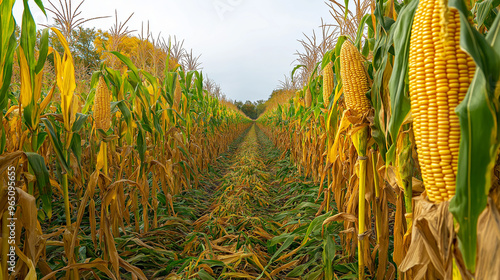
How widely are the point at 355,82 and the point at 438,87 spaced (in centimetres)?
75

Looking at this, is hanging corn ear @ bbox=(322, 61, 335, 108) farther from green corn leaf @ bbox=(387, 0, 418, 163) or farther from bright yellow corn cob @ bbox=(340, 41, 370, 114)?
green corn leaf @ bbox=(387, 0, 418, 163)

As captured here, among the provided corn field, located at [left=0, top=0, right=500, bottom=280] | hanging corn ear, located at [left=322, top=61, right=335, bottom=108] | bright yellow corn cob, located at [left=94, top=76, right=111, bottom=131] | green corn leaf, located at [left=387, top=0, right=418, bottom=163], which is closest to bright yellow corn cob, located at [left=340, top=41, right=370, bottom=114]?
corn field, located at [left=0, top=0, right=500, bottom=280]

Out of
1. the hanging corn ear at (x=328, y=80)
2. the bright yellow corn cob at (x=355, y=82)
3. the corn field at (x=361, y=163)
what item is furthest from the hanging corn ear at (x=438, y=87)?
the hanging corn ear at (x=328, y=80)

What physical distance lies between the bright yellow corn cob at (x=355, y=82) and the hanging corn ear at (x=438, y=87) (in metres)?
0.65

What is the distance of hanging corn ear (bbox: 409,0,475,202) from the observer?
816 millimetres

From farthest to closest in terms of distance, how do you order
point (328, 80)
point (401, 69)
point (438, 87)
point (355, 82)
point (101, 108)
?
point (328, 80) < point (101, 108) < point (355, 82) < point (401, 69) < point (438, 87)

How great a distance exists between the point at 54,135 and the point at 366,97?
6.06ft

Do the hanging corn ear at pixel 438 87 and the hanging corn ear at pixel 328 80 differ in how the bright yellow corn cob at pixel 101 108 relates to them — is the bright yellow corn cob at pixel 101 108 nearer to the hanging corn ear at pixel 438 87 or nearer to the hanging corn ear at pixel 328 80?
the hanging corn ear at pixel 328 80

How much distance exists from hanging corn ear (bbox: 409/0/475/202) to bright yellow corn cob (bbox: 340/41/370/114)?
65 centimetres

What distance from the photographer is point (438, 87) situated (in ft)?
2.74

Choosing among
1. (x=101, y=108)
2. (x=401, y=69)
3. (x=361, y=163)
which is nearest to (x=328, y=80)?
(x=361, y=163)

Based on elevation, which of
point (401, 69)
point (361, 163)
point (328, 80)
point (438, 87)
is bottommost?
point (361, 163)

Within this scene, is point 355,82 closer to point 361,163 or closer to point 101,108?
point 361,163

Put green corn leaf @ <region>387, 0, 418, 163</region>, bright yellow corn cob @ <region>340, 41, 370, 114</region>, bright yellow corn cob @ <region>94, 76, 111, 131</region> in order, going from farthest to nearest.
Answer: bright yellow corn cob @ <region>94, 76, 111, 131</region>
bright yellow corn cob @ <region>340, 41, 370, 114</region>
green corn leaf @ <region>387, 0, 418, 163</region>
